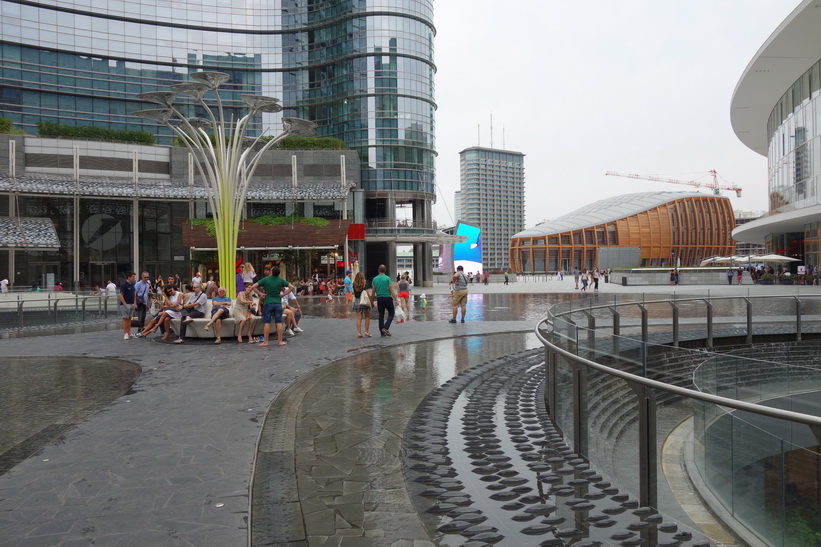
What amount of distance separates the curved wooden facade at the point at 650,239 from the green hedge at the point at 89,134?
6698 cm

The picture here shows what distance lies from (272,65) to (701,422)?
7027 centimetres

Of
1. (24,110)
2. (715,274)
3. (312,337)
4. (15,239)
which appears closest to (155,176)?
(15,239)

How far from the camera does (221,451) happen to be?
5.41 metres

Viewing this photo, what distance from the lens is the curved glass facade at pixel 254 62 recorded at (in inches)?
2346

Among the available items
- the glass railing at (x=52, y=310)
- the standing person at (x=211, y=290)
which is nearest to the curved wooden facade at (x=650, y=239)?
the glass railing at (x=52, y=310)

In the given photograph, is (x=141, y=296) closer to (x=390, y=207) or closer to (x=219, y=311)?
(x=219, y=311)

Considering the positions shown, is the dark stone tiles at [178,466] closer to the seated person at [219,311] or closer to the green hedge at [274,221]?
the seated person at [219,311]

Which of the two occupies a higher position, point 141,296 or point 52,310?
point 141,296

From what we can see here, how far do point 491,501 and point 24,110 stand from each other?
69.1m

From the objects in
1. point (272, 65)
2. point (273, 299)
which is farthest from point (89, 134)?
point (273, 299)

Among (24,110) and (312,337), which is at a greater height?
(24,110)

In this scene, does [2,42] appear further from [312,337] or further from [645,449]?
[645,449]

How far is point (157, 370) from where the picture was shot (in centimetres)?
995

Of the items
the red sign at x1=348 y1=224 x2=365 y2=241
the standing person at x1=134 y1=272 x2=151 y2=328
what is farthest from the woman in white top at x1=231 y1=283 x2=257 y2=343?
the red sign at x1=348 y1=224 x2=365 y2=241
